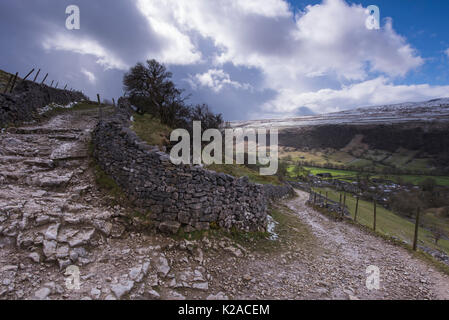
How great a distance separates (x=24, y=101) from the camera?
1354 cm

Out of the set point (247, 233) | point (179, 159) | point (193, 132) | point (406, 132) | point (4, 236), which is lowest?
point (247, 233)

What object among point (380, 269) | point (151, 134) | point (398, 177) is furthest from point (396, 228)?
point (398, 177)

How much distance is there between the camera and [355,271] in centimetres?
695

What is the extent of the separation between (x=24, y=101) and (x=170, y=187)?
15.9 metres

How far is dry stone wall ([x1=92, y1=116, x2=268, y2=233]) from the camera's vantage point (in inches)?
250

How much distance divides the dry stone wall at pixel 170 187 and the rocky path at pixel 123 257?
58cm

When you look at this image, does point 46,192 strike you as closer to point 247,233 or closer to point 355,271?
point 247,233

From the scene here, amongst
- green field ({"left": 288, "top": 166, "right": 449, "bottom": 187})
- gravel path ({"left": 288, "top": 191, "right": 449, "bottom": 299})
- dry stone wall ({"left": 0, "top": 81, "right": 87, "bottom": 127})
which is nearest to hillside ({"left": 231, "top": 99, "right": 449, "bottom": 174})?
green field ({"left": 288, "top": 166, "right": 449, "bottom": 187})

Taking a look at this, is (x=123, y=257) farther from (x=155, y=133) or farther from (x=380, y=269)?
(x=380, y=269)

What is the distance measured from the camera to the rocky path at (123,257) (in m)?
3.93

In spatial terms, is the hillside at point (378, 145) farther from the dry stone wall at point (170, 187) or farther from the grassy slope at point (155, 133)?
the dry stone wall at point (170, 187)
